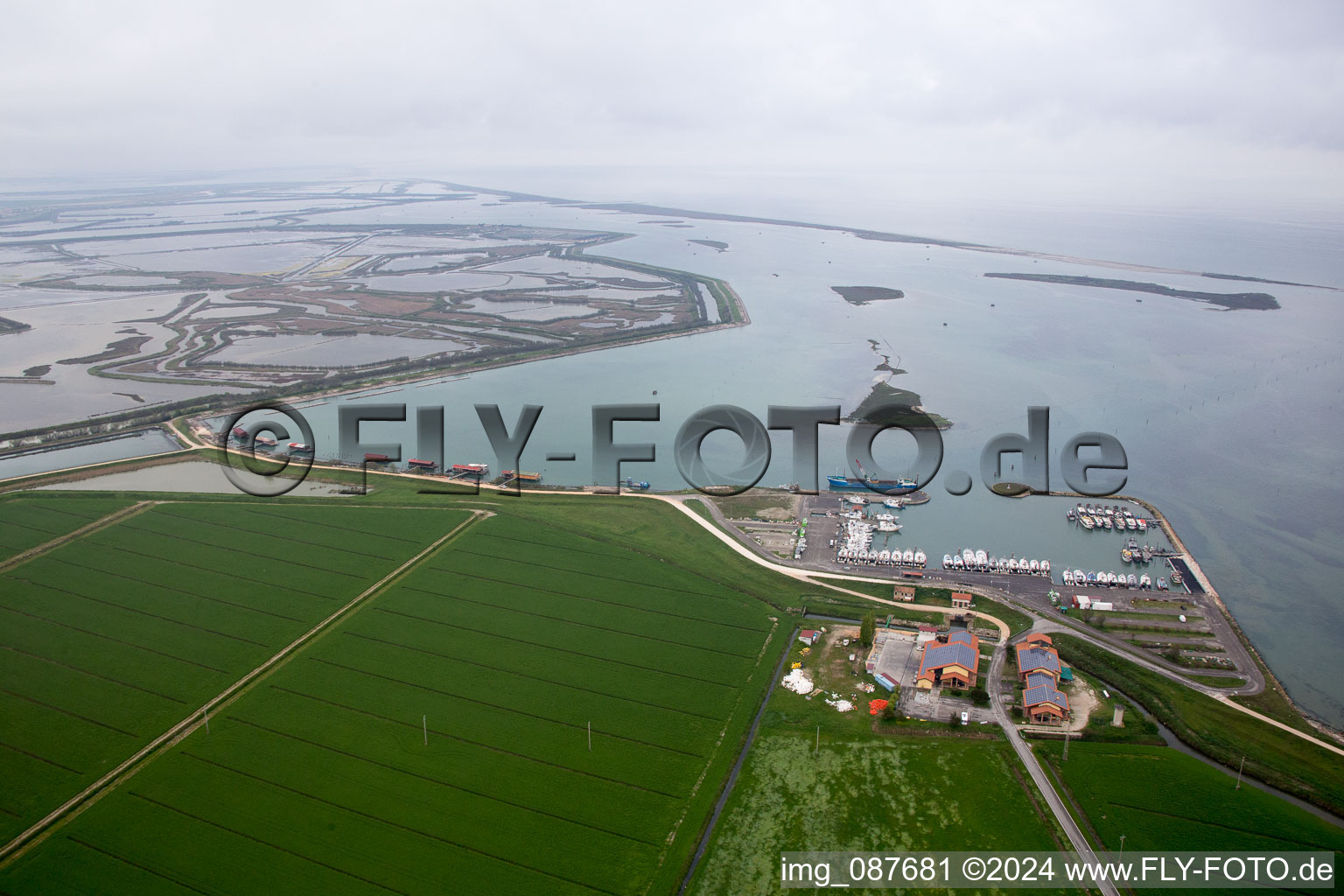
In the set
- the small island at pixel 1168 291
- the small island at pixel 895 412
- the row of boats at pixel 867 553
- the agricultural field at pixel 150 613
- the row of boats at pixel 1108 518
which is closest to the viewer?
the agricultural field at pixel 150 613

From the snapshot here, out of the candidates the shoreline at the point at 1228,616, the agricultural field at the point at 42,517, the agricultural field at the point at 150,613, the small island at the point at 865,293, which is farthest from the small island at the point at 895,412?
the agricultural field at the point at 42,517

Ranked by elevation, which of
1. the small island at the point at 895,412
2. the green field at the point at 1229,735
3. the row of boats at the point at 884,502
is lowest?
the green field at the point at 1229,735

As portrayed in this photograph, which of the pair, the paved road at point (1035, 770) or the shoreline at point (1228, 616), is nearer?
the paved road at point (1035, 770)

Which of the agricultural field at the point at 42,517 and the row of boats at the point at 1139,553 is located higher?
the agricultural field at the point at 42,517

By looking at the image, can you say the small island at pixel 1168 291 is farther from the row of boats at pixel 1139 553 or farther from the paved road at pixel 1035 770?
the paved road at pixel 1035 770

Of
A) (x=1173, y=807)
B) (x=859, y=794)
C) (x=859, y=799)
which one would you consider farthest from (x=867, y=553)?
(x=1173, y=807)

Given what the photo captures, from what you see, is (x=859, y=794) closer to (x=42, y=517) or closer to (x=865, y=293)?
Answer: (x=42, y=517)

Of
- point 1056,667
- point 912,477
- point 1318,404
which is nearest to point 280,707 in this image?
point 1056,667

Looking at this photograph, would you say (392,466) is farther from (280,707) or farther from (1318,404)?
(1318,404)
